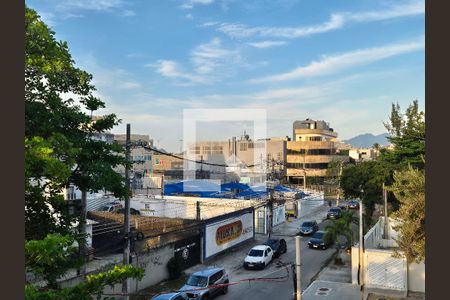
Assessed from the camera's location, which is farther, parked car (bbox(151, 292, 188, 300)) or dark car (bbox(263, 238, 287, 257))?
dark car (bbox(263, 238, 287, 257))

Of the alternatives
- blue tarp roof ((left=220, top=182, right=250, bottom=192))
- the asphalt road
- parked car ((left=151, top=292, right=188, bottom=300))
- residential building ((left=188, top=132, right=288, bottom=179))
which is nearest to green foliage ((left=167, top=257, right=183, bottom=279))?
the asphalt road

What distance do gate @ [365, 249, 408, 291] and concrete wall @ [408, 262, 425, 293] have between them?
0.99 ft

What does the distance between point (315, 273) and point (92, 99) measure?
17.7m

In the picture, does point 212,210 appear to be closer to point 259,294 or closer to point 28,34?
point 259,294

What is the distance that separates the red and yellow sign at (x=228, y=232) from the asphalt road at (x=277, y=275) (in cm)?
328

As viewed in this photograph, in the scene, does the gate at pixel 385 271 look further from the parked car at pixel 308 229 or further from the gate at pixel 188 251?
the parked car at pixel 308 229

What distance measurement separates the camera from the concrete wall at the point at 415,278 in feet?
62.3

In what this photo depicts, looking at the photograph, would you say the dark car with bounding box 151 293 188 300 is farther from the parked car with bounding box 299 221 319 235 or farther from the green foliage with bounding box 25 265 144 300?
the parked car with bounding box 299 221 319 235

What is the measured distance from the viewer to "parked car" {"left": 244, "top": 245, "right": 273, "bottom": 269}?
23562 millimetres

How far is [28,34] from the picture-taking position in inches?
314

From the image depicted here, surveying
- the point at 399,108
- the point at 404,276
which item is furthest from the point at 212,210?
the point at 399,108

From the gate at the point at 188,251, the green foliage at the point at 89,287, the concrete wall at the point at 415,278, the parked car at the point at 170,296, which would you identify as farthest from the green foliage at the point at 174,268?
the green foliage at the point at 89,287

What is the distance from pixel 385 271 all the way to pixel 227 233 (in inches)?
443

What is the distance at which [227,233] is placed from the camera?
27.7m
